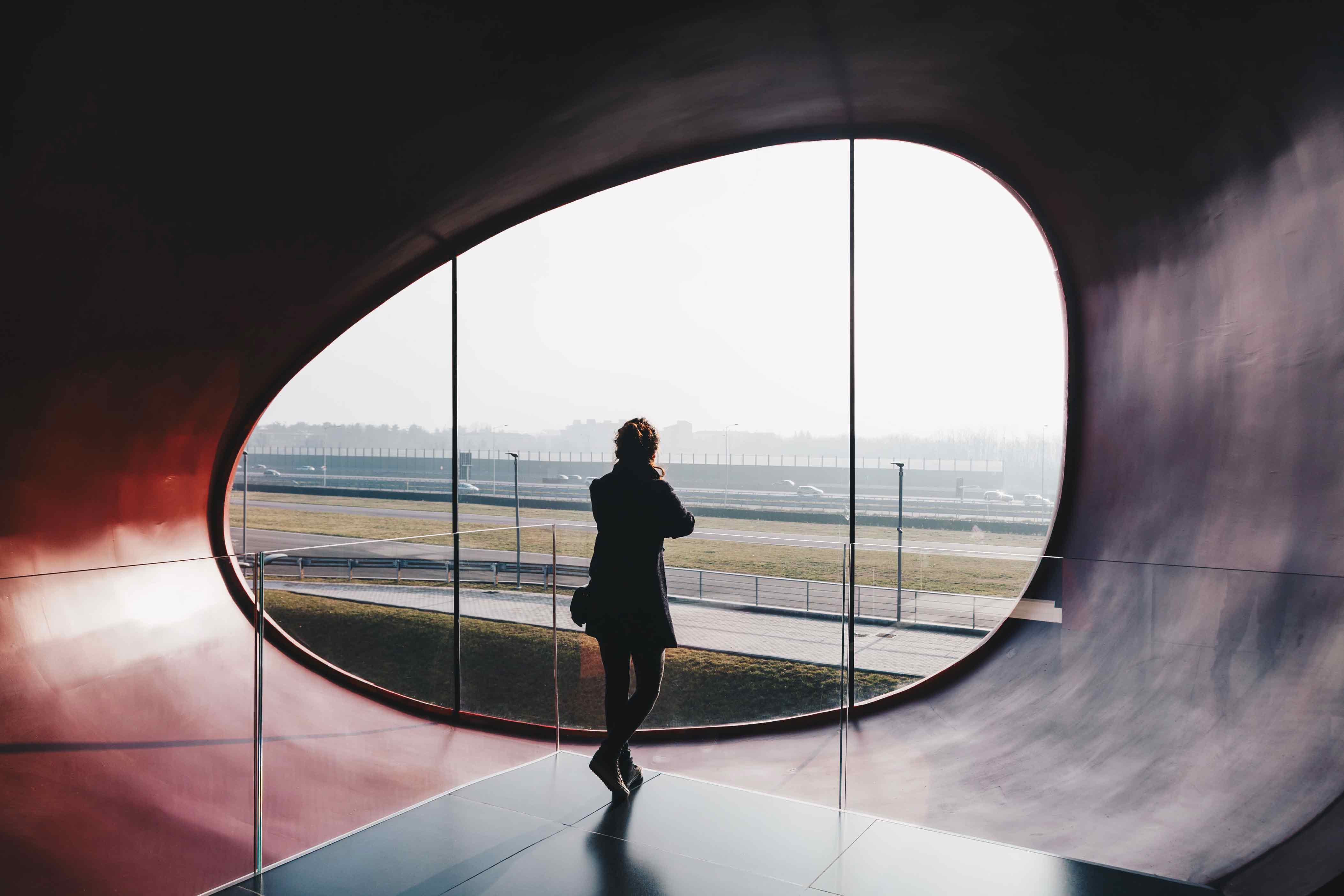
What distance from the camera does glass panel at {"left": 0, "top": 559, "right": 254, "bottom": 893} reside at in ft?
7.00

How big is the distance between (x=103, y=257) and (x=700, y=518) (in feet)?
101

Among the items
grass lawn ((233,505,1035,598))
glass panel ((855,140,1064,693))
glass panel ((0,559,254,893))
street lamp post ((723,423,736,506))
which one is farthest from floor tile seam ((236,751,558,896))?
street lamp post ((723,423,736,506))

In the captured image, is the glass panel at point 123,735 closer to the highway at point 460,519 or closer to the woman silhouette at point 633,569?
the woman silhouette at point 633,569

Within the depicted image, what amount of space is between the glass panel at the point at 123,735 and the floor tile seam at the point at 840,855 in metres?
1.83

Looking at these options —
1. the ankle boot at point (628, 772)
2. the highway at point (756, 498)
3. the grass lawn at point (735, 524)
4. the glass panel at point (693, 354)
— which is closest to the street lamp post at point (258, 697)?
the ankle boot at point (628, 772)

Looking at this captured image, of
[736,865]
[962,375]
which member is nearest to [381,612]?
[736,865]

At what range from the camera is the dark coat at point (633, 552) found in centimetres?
296

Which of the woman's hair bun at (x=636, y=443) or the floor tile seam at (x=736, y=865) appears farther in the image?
the woman's hair bun at (x=636, y=443)

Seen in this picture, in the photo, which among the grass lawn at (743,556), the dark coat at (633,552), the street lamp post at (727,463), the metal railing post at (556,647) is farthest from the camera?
the street lamp post at (727,463)

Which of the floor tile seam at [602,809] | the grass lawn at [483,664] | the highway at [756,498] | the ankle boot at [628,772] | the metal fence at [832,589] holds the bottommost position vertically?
the highway at [756,498]

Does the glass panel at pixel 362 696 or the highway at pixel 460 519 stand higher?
the glass panel at pixel 362 696

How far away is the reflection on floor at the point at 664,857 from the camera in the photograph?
255 cm

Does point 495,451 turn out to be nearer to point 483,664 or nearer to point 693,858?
point 483,664

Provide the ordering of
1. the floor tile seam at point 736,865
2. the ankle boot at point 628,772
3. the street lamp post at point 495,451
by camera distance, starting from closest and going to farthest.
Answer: the floor tile seam at point 736,865 < the ankle boot at point 628,772 < the street lamp post at point 495,451
